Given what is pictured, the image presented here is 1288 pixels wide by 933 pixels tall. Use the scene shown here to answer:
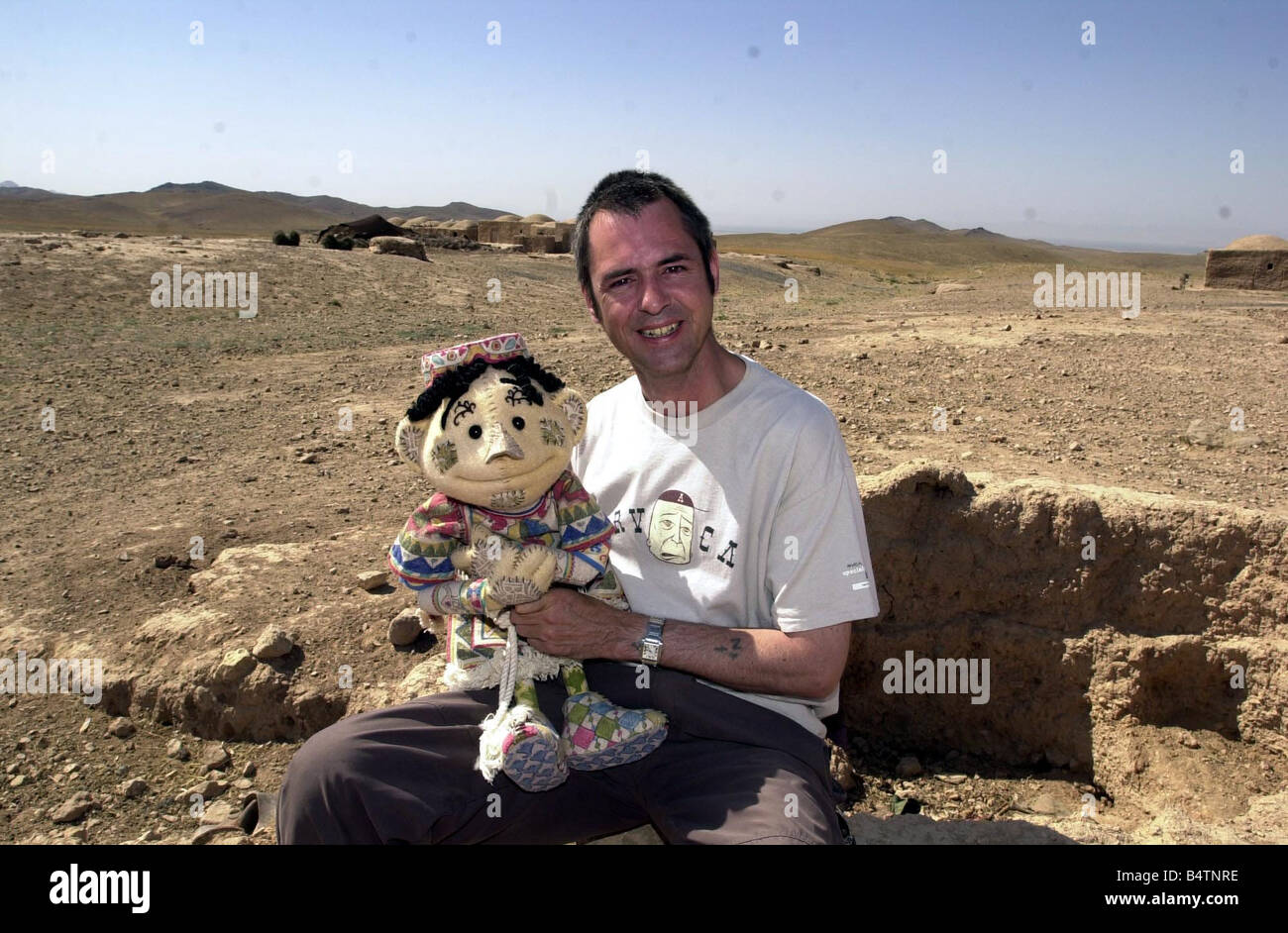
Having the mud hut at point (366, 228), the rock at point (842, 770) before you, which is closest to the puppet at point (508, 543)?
the rock at point (842, 770)

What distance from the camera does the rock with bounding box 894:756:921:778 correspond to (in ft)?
12.8

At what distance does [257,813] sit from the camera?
124 inches

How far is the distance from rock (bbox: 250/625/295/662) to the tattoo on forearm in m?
2.34

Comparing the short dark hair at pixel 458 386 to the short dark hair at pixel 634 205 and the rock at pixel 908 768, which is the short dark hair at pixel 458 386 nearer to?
the short dark hair at pixel 634 205

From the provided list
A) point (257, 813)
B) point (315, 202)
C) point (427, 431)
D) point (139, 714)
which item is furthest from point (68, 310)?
point (315, 202)

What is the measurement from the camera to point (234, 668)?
12.3 feet

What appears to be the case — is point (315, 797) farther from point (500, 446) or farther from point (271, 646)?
point (271, 646)

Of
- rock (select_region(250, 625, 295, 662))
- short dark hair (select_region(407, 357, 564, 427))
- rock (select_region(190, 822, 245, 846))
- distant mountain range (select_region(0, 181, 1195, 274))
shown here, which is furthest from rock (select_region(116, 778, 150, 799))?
distant mountain range (select_region(0, 181, 1195, 274))

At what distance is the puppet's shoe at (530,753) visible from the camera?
2201mm

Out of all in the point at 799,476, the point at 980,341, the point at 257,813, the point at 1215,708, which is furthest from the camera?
the point at 980,341

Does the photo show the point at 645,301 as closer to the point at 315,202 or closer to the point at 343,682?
the point at 343,682

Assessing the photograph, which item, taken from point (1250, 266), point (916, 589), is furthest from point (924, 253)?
point (916, 589)

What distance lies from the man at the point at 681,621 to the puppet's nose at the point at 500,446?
0.42 metres
